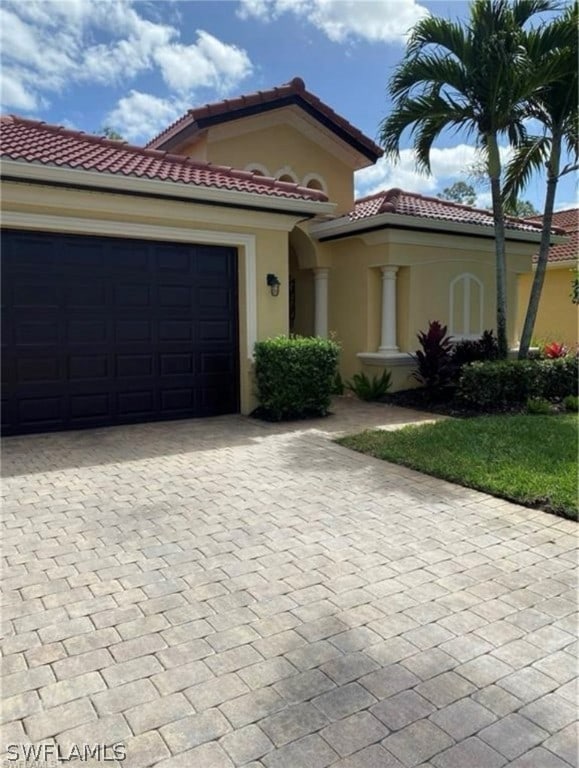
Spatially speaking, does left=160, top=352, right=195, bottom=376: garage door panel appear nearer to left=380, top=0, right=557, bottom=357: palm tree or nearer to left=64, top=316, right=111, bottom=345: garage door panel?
left=64, top=316, right=111, bottom=345: garage door panel

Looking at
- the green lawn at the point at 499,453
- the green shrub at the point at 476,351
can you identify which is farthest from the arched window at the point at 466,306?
the green lawn at the point at 499,453

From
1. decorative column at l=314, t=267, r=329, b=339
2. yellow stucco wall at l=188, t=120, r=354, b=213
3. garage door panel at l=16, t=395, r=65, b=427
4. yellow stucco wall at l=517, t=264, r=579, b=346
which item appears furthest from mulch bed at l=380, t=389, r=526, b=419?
yellow stucco wall at l=517, t=264, r=579, b=346

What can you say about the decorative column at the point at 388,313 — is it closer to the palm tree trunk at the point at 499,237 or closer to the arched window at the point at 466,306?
the arched window at the point at 466,306

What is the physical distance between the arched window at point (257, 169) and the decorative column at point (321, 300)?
8.69 ft

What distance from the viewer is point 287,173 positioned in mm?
13695

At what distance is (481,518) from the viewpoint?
16.9 ft

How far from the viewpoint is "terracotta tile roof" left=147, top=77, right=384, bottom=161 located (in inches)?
472

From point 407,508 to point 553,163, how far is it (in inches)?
371

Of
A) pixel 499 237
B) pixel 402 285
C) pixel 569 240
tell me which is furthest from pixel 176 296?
pixel 569 240

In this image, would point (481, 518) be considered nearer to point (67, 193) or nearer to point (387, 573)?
point (387, 573)

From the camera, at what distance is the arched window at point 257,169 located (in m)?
13.1

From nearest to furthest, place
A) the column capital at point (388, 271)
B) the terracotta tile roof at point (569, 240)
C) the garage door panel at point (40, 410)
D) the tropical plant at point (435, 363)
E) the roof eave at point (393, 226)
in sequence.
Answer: the garage door panel at point (40, 410), the tropical plant at point (435, 363), the roof eave at point (393, 226), the column capital at point (388, 271), the terracotta tile roof at point (569, 240)

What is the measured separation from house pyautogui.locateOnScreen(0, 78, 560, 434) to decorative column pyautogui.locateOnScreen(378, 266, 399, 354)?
0.05 meters

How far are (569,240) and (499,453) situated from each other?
12.6 m
